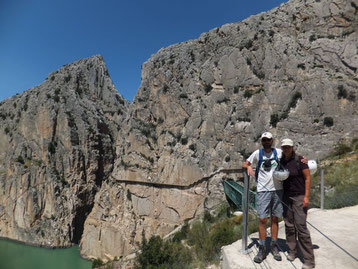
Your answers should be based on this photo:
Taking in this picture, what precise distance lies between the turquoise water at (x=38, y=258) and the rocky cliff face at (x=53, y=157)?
1.17 m

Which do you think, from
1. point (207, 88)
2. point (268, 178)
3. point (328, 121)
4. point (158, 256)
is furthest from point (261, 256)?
point (207, 88)

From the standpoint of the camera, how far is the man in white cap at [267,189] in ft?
13.9

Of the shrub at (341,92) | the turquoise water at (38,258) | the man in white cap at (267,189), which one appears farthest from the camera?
the turquoise water at (38,258)

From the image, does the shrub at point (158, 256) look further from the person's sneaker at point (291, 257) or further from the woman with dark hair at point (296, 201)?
the woman with dark hair at point (296, 201)

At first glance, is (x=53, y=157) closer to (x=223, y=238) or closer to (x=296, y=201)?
(x=223, y=238)

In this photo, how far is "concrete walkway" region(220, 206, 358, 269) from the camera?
4109 mm

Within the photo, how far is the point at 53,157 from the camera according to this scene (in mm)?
34750

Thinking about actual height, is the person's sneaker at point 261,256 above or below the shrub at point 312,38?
below

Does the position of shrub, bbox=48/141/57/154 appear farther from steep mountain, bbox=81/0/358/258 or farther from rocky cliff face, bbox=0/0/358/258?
steep mountain, bbox=81/0/358/258

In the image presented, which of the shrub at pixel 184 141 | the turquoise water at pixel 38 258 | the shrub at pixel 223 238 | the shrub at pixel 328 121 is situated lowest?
the turquoise water at pixel 38 258

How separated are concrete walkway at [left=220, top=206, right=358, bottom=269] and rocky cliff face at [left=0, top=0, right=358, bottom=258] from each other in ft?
47.2

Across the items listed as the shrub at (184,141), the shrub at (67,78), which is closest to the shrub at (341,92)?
the shrub at (184,141)

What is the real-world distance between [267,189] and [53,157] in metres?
36.7

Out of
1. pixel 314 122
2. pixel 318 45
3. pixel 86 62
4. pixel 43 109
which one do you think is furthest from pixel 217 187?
pixel 86 62
